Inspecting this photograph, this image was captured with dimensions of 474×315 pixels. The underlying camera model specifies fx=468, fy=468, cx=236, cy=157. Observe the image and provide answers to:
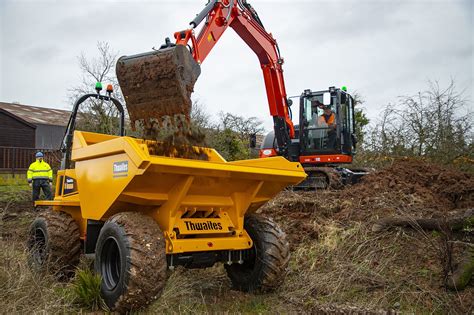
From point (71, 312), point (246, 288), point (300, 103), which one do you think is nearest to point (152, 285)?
point (71, 312)

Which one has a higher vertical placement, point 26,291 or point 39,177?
point 39,177

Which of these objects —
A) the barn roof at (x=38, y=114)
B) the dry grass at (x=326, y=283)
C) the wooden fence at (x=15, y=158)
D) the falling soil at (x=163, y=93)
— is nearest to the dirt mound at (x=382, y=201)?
the dry grass at (x=326, y=283)

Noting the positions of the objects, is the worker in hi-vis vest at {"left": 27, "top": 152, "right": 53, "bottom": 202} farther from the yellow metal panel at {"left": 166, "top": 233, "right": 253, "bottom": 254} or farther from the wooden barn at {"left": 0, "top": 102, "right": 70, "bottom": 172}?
the wooden barn at {"left": 0, "top": 102, "right": 70, "bottom": 172}

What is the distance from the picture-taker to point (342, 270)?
17.0ft

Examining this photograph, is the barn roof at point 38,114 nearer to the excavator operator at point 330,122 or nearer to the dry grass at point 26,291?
the excavator operator at point 330,122

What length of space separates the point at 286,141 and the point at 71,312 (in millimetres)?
8016

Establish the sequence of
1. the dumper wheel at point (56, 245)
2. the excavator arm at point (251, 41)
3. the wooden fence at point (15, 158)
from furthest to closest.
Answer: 1. the wooden fence at point (15, 158)
2. the excavator arm at point (251, 41)
3. the dumper wheel at point (56, 245)

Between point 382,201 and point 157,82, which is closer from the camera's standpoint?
point 157,82

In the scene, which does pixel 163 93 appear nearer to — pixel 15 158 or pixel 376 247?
pixel 376 247

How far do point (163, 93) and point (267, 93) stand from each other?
5.71m

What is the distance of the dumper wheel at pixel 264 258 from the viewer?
468cm

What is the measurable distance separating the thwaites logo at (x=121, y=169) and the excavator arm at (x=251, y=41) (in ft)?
10.4

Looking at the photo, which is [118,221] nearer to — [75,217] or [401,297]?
[75,217]

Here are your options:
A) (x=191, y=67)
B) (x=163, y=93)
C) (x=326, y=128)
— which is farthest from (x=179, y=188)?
(x=326, y=128)
